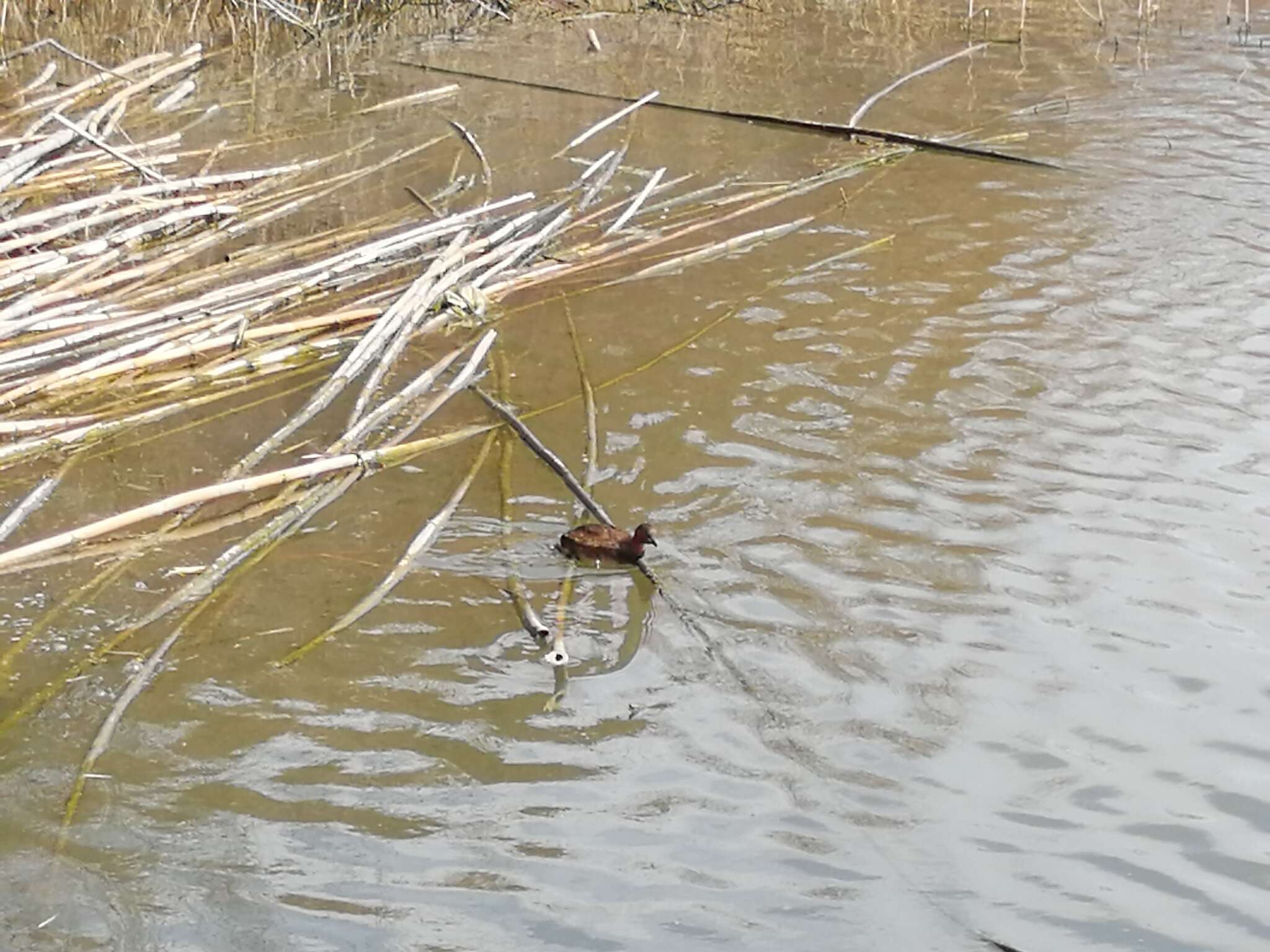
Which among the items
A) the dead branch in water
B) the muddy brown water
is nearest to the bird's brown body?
the muddy brown water

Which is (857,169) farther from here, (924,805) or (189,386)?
(924,805)

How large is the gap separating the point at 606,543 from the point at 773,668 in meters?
0.63

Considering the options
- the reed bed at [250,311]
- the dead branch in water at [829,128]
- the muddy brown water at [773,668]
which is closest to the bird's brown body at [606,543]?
the muddy brown water at [773,668]

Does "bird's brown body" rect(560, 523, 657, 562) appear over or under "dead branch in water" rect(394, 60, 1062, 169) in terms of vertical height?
under

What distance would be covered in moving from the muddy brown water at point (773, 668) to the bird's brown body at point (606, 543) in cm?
7

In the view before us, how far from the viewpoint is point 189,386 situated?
16.9ft

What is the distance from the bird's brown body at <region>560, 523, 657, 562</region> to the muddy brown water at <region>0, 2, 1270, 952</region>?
7 cm

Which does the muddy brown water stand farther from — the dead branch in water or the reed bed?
the dead branch in water

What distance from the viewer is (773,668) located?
381cm

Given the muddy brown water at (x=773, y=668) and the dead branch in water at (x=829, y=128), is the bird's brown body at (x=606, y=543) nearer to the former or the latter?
the muddy brown water at (x=773, y=668)

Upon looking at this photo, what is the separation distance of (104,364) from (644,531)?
2032 mm

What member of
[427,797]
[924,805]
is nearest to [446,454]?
[427,797]

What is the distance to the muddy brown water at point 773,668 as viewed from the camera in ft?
10.1

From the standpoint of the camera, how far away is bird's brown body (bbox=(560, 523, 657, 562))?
412 centimetres
